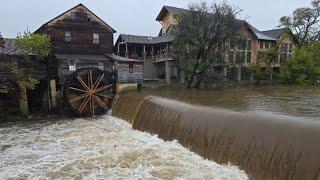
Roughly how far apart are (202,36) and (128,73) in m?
6.87

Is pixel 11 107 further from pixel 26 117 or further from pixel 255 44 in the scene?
pixel 255 44

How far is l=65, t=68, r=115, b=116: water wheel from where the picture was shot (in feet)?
79.9

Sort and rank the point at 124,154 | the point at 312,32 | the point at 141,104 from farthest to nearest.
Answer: the point at 312,32 < the point at 141,104 < the point at 124,154

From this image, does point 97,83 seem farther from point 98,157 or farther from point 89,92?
point 98,157

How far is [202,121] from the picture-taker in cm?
1405

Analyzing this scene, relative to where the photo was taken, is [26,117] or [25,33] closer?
[26,117]

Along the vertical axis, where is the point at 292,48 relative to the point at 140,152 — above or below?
above

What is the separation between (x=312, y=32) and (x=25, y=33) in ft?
129

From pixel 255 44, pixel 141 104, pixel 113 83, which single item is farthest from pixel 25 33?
pixel 255 44

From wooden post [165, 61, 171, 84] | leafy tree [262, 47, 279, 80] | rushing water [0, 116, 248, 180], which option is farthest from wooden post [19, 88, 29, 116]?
leafy tree [262, 47, 279, 80]

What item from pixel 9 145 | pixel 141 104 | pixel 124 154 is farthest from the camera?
pixel 141 104

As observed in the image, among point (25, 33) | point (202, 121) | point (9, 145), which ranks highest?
point (25, 33)

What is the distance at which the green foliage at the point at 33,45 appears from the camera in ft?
82.7

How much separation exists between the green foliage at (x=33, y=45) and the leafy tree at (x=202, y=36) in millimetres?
10865
